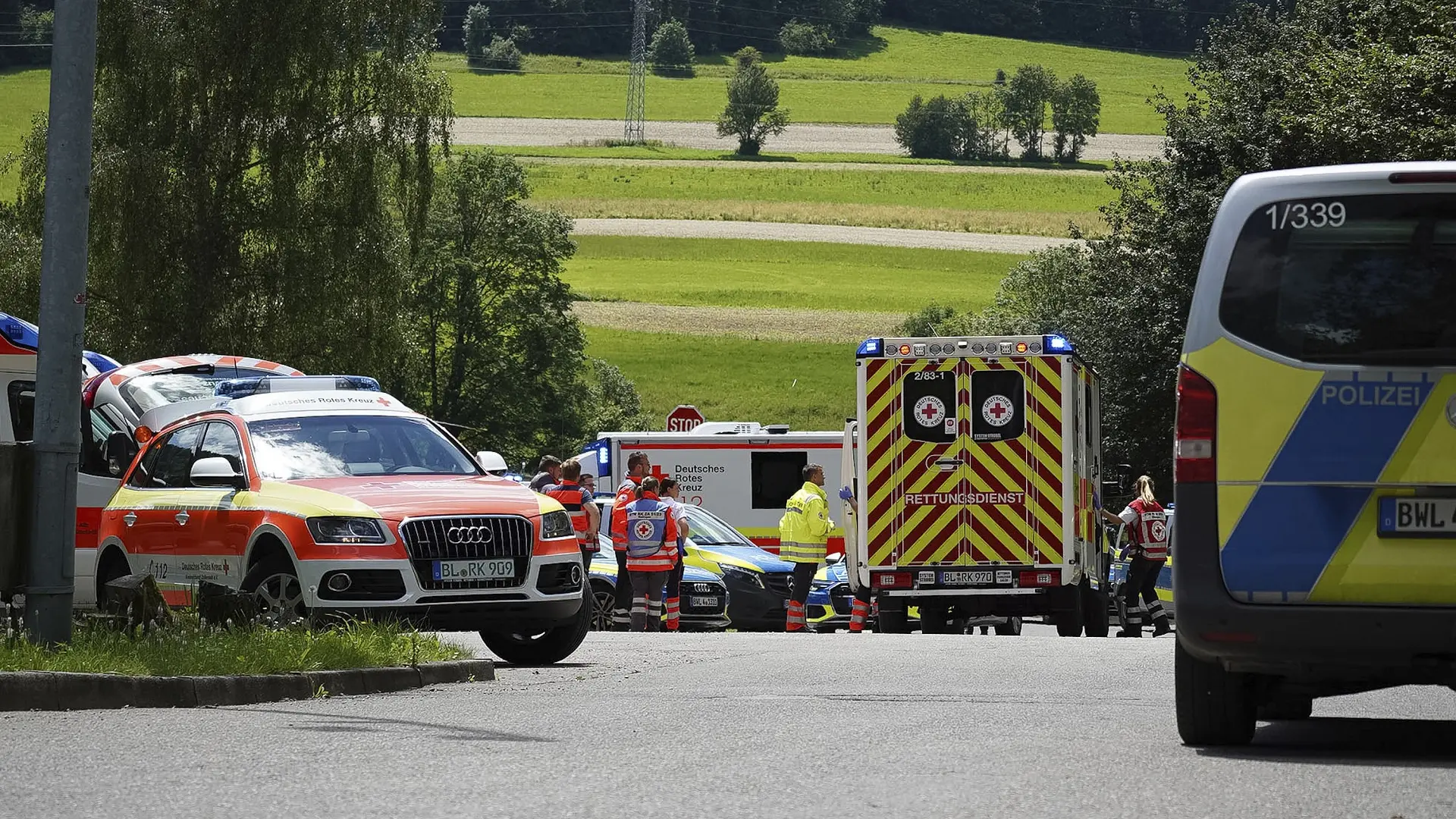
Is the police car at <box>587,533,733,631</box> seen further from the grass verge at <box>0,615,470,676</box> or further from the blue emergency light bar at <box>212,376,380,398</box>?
the grass verge at <box>0,615,470,676</box>

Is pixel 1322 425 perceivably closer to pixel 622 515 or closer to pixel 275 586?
pixel 275 586

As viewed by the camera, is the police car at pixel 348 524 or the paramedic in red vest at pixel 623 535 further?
the paramedic in red vest at pixel 623 535

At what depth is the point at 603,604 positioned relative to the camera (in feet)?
77.8

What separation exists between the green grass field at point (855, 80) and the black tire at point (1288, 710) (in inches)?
4395

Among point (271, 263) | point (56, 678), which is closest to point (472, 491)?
point (56, 678)

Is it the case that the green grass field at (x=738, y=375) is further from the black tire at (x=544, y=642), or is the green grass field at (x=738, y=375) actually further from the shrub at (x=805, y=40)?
the shrub at (x=805, y=40)

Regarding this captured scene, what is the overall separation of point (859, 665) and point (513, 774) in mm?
7016

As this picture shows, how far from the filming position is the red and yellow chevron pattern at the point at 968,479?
20844mm

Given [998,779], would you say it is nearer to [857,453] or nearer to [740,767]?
[740,767]

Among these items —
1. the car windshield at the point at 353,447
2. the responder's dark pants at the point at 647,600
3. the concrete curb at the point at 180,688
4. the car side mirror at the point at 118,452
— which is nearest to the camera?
the concrete curb at the point at 180,688

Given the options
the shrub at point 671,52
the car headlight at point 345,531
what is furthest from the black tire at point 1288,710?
the shrub at point 671,52

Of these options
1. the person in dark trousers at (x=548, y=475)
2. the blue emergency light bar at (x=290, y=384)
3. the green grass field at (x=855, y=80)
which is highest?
the green grass field at (x=855, y=80)

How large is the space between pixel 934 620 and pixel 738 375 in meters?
53.9

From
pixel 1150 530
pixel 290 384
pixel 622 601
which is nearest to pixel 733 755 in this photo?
pixel 290 384
